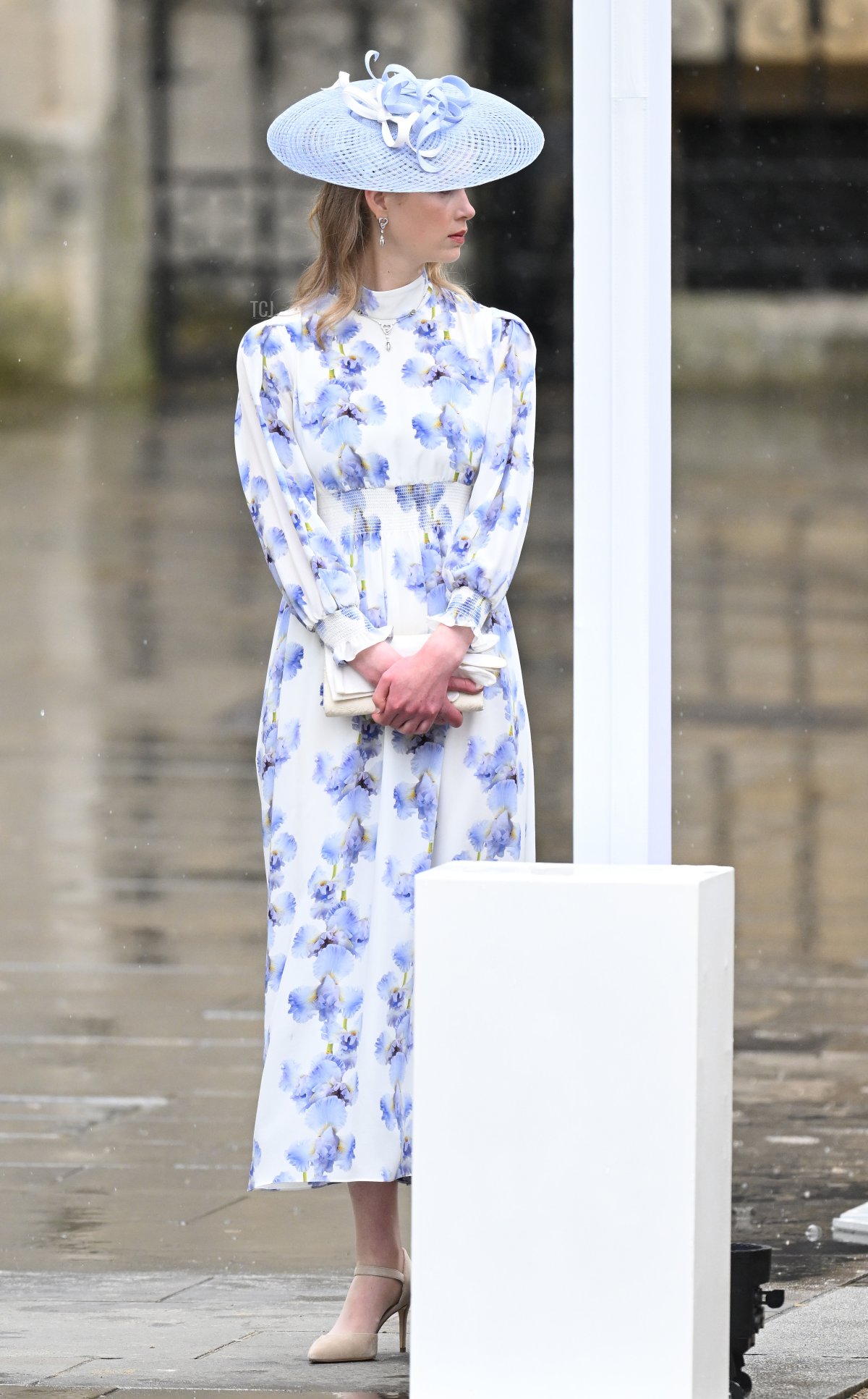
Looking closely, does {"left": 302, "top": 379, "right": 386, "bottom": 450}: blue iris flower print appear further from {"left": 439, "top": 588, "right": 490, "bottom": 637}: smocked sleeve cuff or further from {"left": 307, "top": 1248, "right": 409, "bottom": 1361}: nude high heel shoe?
{"left": 307, "top": 1248, "right": 409, "bottom": 1361}: nude high heel shoe

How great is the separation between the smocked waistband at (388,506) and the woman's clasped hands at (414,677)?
0.19 meters

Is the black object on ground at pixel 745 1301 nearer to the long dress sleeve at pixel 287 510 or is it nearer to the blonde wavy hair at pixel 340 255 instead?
the long dress sleeve at pixel 287 510

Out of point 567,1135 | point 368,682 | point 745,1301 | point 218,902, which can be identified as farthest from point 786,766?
point 567,1135

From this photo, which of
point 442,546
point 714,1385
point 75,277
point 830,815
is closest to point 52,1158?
point 442,546

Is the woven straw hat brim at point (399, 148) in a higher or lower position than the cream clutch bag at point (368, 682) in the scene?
higher

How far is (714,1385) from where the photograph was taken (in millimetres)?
3801

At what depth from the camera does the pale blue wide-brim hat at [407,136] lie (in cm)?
438

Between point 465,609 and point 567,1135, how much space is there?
0.97 m

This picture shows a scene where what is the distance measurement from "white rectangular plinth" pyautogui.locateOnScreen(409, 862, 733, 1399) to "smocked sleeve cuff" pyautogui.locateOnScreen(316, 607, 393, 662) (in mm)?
→ 622

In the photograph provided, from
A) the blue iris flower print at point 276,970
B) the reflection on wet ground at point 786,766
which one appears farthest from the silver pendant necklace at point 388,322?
the reflection on wet ground at point 786,766

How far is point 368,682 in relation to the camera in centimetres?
436

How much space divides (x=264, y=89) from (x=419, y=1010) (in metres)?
24.4

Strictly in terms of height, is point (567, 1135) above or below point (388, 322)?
below

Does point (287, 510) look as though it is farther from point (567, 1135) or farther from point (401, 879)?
point (567, 1135)
